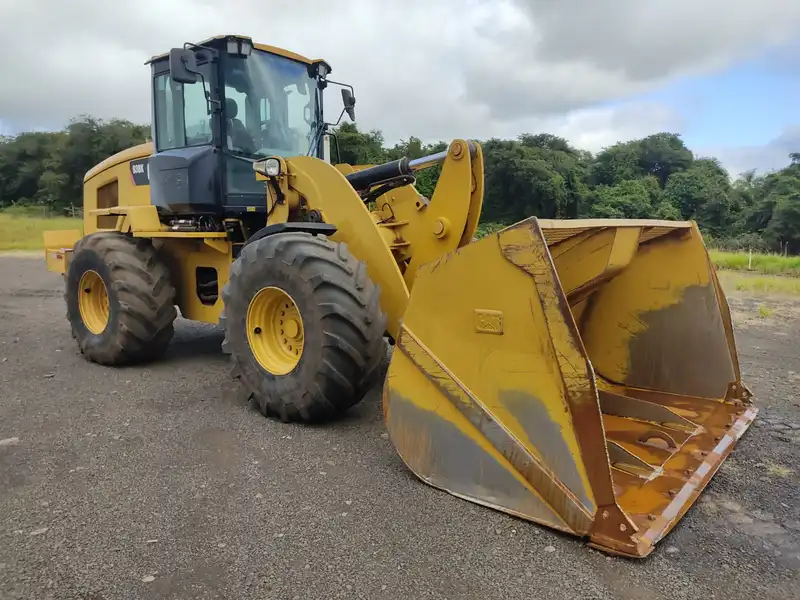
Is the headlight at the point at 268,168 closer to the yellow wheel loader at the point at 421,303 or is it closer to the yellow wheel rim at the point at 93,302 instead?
the yellow wheel loader at the point at 421,303

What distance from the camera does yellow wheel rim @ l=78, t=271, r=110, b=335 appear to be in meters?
6.66

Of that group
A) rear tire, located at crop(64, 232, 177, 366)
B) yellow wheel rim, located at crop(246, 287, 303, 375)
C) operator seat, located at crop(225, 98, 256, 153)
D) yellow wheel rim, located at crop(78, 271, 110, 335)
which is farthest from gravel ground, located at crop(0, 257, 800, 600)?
operator seat, located at crop(225, 98, 256, 153)

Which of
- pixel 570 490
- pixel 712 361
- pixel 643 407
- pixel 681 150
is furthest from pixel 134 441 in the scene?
pixel 681 150

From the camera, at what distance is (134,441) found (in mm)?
4191

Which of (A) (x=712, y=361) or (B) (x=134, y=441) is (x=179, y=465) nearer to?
(B) (x=134, y=441)

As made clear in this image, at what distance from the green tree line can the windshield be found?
1267 centimetres

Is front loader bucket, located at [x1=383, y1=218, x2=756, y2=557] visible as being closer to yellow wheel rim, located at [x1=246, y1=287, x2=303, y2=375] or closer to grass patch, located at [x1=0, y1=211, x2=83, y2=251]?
yellow wheel rim, located at [x1=246, y1=287, x2=303, y2=375]

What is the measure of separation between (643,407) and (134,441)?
3310 mm

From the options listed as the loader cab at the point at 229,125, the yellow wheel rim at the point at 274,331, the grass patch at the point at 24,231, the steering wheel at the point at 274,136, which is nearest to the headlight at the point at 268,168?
the loader cab at the point at 229,125

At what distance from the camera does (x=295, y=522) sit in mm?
3055

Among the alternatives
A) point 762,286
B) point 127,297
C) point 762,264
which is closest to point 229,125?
point 127,297

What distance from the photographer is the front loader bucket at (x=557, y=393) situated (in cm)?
286

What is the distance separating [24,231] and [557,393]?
105ft

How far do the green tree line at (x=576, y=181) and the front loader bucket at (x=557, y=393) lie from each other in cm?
1481
